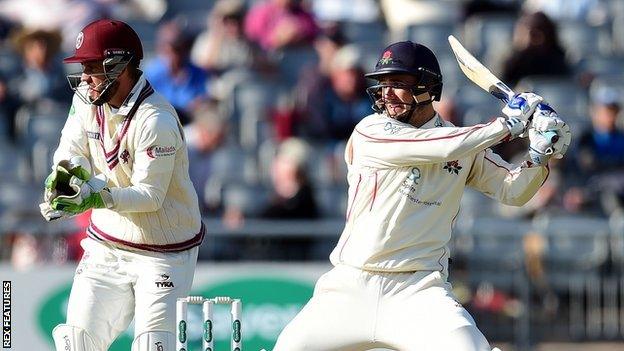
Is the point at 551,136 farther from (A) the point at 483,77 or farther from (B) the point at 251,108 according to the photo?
(B) the point at 251,108

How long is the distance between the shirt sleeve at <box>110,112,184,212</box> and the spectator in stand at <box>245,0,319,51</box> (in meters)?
6.87

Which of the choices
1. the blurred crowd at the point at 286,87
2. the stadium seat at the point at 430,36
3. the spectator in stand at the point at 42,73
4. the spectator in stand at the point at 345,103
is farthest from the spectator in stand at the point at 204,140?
the stadium seat at the point at 430,36

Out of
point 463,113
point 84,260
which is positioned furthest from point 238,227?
point 84,260

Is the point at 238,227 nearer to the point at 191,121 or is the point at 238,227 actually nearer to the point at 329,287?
the point at 191,121

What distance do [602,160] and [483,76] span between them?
649 cm

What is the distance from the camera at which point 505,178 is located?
21.9 feet

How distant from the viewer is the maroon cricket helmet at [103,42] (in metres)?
6.82

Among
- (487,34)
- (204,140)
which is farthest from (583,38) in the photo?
(204,140)

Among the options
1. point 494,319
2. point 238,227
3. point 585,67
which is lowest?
point 494,319

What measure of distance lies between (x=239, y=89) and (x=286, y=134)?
64 cm

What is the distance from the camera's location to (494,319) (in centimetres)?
1188

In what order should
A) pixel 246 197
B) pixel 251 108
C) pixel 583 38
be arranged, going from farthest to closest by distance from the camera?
pixel 583 38
pixel 251 108
pixel 246 197

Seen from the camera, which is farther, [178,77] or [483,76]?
[178,77]

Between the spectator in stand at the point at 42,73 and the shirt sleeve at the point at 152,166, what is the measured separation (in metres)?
6.25
